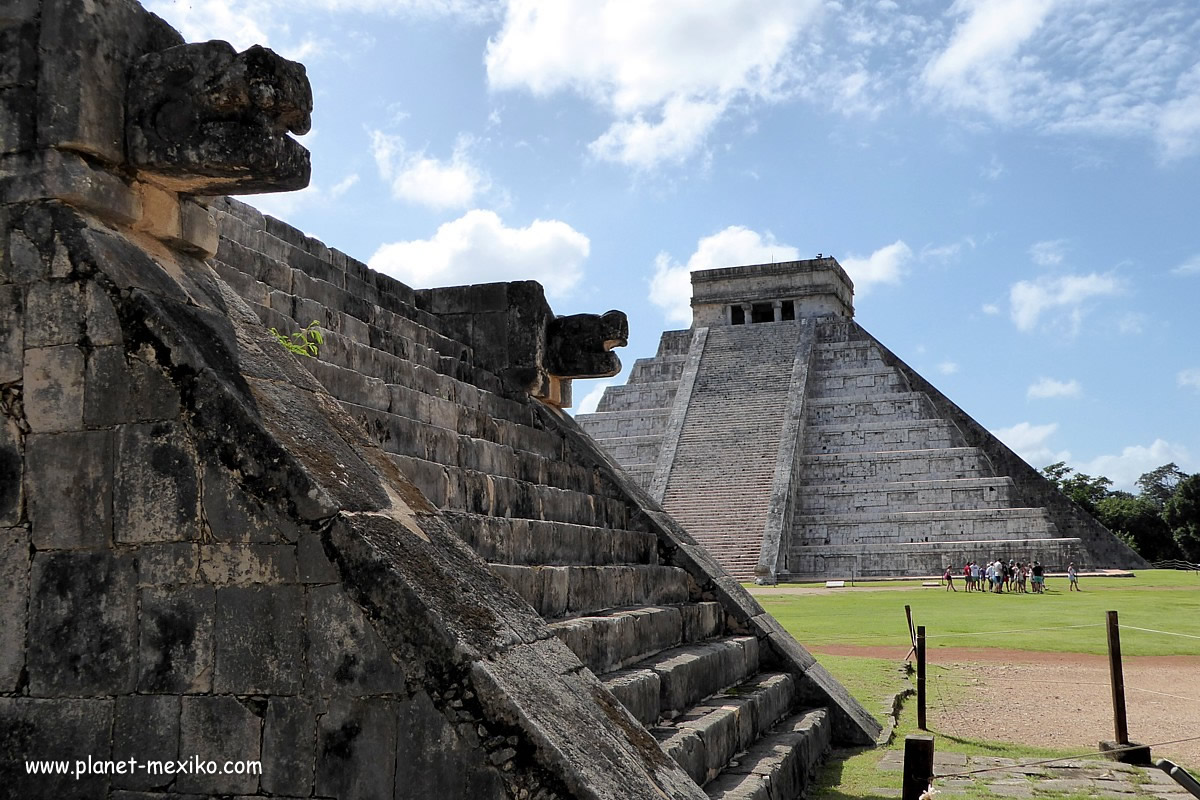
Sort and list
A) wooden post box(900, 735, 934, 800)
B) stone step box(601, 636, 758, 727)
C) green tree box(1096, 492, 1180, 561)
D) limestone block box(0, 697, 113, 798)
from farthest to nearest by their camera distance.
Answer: green tree box(1096, 492, 1180, 561)
stone step box(601, 636, 758, 727)
wooden post box(900, 735, 934, 800)
limestone block box(0, 697, 113, 798)

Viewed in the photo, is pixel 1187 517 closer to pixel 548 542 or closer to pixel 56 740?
pixel 548 542

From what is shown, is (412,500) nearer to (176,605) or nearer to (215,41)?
(176,605)

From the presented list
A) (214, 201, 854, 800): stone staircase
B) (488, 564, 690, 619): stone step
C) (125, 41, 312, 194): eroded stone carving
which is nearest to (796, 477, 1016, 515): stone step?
(214, 201, 854, 800): stone staircase

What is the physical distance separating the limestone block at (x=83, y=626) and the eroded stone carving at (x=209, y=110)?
1.42m

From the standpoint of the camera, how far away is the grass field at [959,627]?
290 inches

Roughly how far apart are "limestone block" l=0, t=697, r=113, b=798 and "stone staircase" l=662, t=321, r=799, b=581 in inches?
1082

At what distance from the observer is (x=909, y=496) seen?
114 feet

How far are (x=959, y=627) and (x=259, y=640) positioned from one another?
49.3 feet

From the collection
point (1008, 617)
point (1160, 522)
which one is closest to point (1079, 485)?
point (1160, 522)

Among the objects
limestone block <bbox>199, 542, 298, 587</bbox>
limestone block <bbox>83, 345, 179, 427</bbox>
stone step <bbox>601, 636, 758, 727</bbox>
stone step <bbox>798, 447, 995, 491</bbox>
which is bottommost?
stone step <bbox>601, 636, 758, 727</bbox>

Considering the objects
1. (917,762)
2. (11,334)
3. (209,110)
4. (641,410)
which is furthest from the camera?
(641,410)

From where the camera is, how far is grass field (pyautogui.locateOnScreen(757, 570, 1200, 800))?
7375 mm

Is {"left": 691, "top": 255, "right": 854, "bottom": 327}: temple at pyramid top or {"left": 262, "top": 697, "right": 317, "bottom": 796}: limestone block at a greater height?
{"left": 691, "top": 255, "right": 854, "bottom": 327}: temple at pyramid top

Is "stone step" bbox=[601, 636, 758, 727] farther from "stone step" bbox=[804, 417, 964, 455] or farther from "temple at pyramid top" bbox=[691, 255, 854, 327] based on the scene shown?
"temple at pyramid top" bbox=[691, 255, 854, 327]
